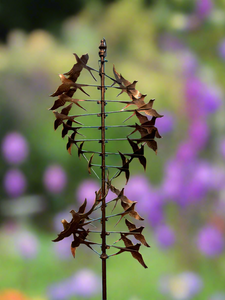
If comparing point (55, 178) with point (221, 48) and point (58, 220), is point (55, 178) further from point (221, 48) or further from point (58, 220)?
point (221, 48)

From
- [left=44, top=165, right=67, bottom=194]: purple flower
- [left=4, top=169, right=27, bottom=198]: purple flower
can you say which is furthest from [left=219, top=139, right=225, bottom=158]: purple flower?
[left=4, top=169, right=27, bottom=198]: purple flower

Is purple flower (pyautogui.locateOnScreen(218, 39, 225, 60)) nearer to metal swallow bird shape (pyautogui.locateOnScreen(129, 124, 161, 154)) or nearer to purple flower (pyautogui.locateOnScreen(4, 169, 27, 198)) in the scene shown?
metal swallow bird shape (pyautogui.locateOnScreen(129, 124, 161, 154))

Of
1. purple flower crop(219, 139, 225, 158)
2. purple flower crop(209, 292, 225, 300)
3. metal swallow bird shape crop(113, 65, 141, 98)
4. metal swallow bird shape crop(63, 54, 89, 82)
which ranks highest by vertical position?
purple flower crop(219, 139, 225, 158)

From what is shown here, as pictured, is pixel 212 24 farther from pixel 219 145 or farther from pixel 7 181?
pixel 7 181

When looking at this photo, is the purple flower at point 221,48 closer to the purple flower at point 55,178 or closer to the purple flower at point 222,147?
the purple flower at point 222,147

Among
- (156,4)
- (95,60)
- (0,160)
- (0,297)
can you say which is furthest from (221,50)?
(0,297)

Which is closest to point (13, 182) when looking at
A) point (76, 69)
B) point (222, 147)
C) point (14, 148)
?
point (14, 148)

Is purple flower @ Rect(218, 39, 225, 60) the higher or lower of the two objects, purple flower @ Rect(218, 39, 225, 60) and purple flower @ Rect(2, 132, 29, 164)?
the higher
